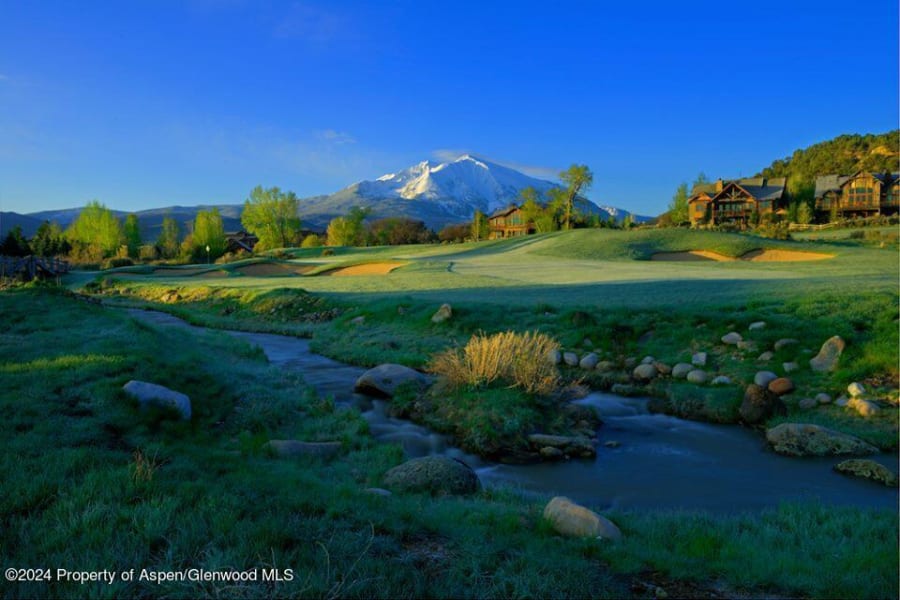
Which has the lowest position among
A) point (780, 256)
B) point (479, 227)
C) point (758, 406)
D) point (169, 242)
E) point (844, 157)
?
point (758, 406)

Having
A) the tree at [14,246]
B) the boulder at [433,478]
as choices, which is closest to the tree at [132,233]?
the tree at [14,246]

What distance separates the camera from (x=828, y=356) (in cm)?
1178

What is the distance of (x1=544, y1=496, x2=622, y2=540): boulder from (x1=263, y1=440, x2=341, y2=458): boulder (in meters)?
3.69

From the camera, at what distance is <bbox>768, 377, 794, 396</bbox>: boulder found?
1118 cm

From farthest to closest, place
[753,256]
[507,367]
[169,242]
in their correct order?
[169,242] → [753,256] → [507,367]

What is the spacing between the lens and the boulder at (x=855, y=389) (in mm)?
10438

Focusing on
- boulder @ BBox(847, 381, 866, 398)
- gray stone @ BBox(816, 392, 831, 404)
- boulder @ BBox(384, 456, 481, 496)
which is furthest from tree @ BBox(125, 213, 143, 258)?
boulder @ BBox(847, 381, 866, 398)

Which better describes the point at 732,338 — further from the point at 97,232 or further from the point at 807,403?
the point at 97,232

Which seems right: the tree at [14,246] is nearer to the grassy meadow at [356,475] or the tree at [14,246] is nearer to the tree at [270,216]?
the tree at [270,216]

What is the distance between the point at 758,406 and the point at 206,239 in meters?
75.9

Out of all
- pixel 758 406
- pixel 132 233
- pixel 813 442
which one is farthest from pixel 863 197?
pixel 132 233

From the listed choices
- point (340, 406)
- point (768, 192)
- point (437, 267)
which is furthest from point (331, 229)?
point (340, 406)

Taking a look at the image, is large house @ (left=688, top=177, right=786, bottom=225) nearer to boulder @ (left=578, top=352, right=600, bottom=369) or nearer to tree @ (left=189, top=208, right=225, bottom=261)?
tree @ (left=189, top=208, right=225, bottom=261)

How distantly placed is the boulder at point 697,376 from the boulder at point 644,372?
80 centimetres
